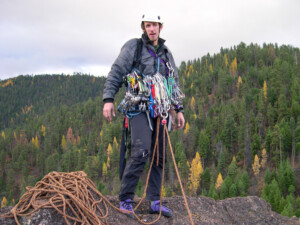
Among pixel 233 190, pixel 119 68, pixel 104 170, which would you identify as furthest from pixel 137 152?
pixel 104 170

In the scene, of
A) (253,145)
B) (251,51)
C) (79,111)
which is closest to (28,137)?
(79,111)

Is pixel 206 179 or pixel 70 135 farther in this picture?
pixel 70 135

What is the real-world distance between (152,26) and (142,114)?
159 cm

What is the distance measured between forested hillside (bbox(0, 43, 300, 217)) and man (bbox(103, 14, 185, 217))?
114 ft

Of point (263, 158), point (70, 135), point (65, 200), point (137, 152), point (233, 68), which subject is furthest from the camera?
point (233, 68)

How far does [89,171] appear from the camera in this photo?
73438mm

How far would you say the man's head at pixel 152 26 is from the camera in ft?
15.9

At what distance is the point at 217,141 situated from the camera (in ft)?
251

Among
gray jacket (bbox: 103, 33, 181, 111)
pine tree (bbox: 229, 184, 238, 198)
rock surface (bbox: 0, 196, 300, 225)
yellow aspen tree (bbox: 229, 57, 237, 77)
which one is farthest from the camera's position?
yellow aspen tree (bbox: 229, 57, 237, 77)

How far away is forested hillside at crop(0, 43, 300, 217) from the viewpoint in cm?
5628

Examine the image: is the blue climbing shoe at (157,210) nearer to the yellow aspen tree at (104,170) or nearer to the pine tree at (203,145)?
the pine tree at (203,145)

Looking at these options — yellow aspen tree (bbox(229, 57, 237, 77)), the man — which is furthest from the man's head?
yellow aspen tree (bbox(229, 57, 237, 77))

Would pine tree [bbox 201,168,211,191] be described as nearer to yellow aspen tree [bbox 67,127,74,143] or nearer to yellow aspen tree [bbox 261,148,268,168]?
yellow aspen tree [bbox 261,148,268,168]

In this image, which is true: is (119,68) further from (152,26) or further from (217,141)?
(217,141)
